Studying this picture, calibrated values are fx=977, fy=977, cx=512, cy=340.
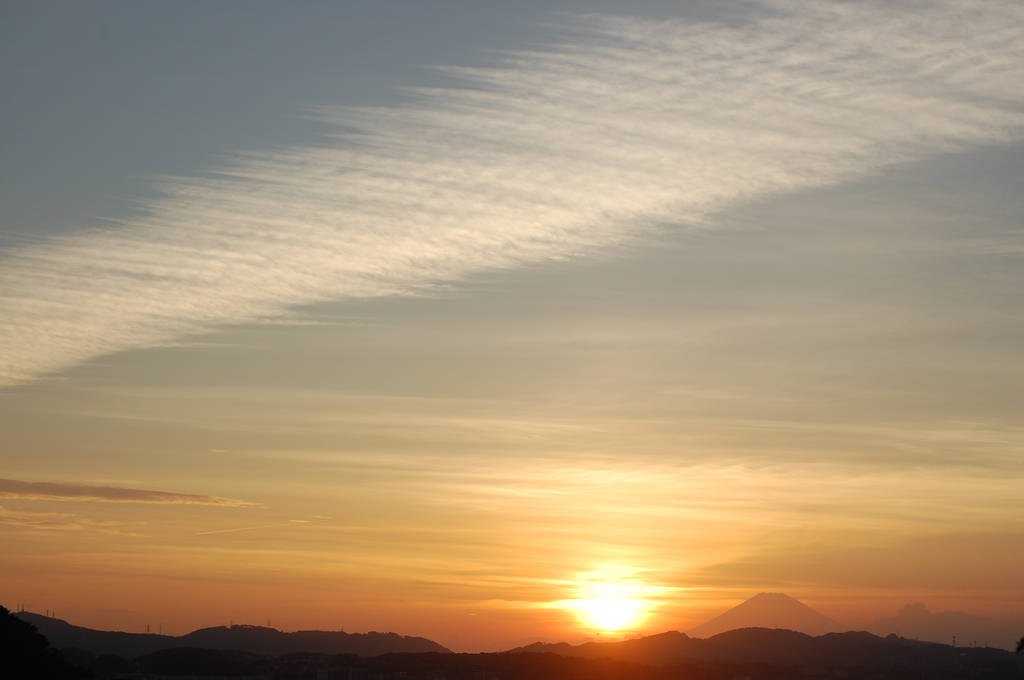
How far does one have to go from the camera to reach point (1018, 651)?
3791 centimetres

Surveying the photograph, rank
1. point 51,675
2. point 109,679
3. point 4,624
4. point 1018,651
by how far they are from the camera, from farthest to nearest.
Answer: point 109,679
point 4,624
point 51,675
point 1018,651

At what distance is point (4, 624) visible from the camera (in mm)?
105562

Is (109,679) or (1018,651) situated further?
(109,679)

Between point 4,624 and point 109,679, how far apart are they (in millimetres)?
99675

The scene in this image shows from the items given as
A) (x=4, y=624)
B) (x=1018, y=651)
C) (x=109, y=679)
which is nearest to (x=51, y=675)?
(x=4, y=624)

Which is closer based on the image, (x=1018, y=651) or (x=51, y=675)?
(x=1018, y=651)

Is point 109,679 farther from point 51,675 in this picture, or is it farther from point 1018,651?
point 1018,651

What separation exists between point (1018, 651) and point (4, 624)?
102333mm

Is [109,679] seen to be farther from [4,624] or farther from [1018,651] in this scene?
[1018,651]

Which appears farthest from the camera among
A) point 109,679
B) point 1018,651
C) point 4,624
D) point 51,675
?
point 109,679

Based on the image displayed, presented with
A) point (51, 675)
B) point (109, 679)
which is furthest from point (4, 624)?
point (109, 679)

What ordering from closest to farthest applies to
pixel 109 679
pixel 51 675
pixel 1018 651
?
pixel 1018 651 < pixel 51 675 < pixel 109 679

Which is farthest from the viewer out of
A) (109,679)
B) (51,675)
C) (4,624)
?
(109,679)

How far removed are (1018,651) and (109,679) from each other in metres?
194
